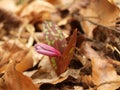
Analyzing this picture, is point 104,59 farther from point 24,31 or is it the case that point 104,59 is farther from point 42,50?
point 24,31

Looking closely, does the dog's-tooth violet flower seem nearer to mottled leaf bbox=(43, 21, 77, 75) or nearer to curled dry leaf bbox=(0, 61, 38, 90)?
mottled leaf bbox=(43, 21, 77, 75)

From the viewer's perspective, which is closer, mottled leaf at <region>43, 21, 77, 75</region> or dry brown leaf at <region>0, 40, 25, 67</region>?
mottled leaf at <region>43, 21, 77, 75</region>

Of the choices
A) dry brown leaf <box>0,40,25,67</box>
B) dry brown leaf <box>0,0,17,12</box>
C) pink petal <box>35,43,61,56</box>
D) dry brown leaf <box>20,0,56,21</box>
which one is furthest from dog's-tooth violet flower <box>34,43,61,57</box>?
dry brown leaf <box>0,0,17,12</box>

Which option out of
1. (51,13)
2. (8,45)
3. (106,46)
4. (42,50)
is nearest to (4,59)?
(8,45)

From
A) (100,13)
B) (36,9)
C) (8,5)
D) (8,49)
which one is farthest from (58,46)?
(8,5)

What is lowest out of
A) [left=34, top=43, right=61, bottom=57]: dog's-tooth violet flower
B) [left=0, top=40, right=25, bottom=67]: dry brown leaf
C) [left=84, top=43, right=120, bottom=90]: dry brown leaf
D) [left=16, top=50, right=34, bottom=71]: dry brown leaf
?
[left=84, top=43, right=120, bottom=90]: dry brown leaf

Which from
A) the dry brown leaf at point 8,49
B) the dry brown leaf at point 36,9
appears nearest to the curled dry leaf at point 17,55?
the dry brown leaf at point 8,49

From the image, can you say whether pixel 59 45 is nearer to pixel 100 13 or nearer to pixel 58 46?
pixel 58 46
